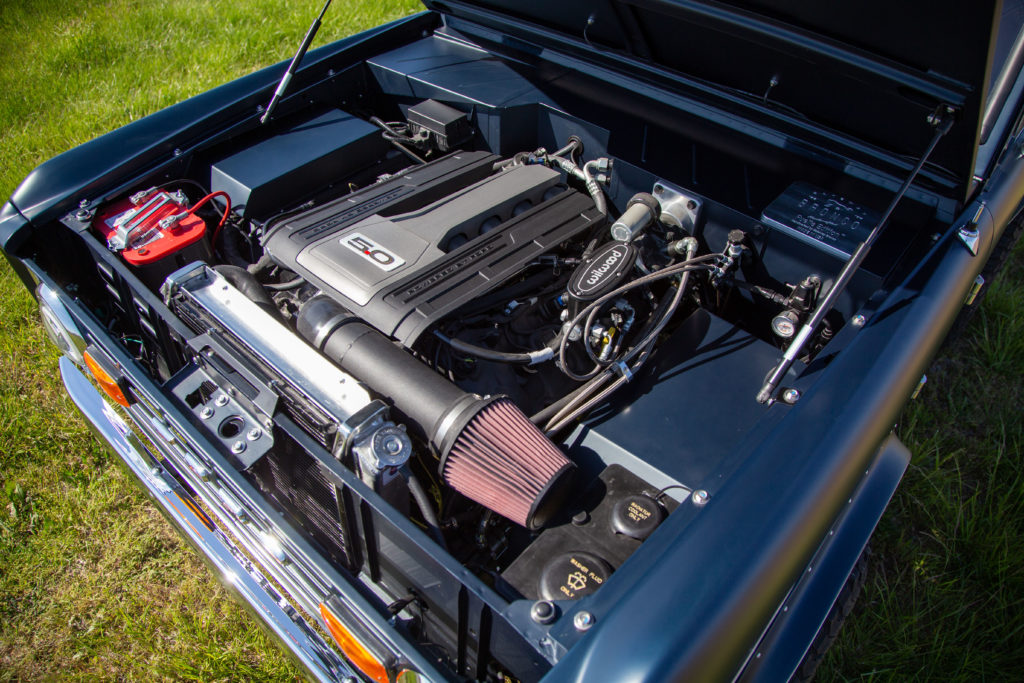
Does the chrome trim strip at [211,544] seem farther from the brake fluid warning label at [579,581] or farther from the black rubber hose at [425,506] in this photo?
the brake fluid warning label at [579,581]

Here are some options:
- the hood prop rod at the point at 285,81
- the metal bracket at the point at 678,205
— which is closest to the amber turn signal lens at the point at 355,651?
the metal bracket at the point at 678,205

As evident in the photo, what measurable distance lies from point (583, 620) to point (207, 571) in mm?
1671

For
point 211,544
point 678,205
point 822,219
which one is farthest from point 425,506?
point 822,219

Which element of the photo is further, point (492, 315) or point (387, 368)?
point (492, 315)

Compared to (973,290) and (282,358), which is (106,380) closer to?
(282,358)

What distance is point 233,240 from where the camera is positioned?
2055mm

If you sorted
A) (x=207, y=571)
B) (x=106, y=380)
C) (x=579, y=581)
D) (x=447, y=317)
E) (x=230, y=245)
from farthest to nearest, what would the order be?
(x=207, y=571) → (x=230, y=245) → (x=106, y=380) → (x=447, y=317) → (x=579, y=581)

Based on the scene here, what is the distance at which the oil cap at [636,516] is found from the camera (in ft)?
4.41

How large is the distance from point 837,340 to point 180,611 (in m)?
2.06

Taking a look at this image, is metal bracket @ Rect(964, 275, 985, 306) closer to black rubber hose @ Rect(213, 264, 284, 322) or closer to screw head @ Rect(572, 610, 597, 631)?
screw head @ Rect(572, 610, 597, 631)

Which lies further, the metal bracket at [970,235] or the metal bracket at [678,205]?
the metal bracket at [678,205]

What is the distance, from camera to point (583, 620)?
3.46ft

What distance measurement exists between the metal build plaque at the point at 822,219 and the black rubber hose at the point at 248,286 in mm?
1292

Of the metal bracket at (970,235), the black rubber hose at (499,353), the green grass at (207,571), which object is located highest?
the metal bracket at (970,235)
